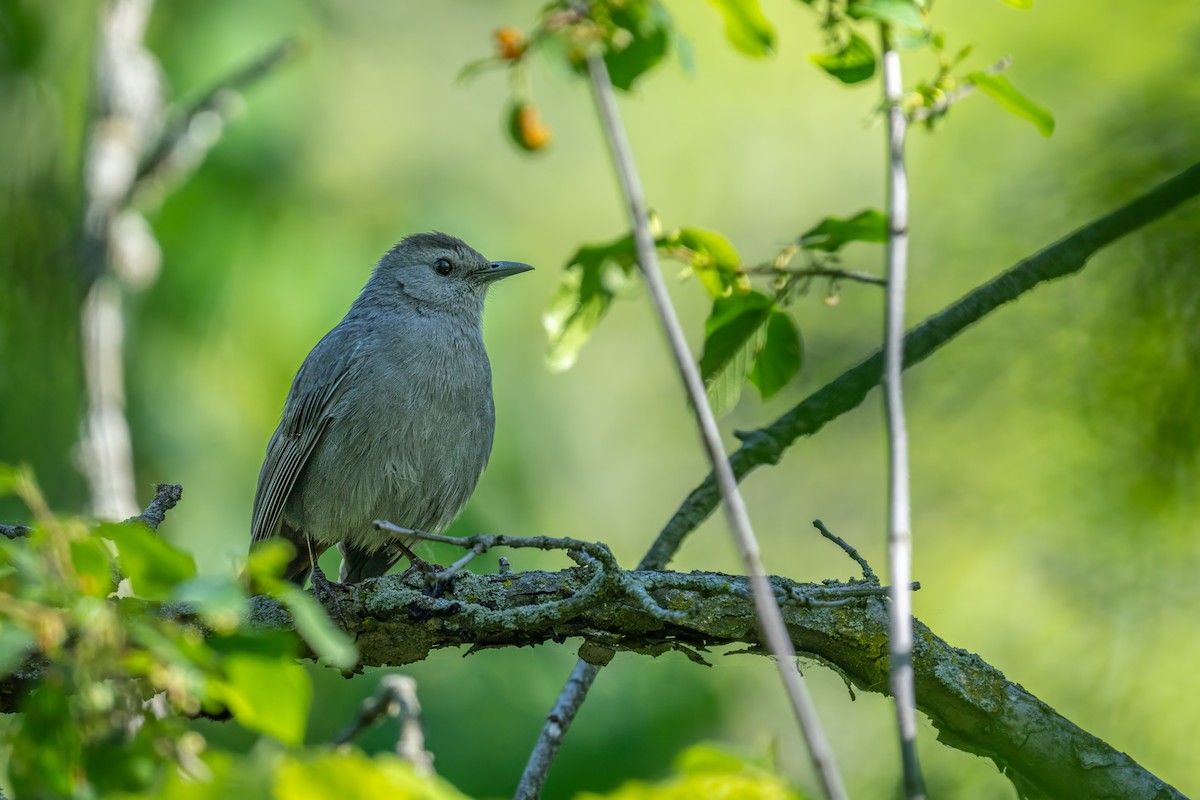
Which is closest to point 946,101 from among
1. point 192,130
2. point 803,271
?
point 803,271

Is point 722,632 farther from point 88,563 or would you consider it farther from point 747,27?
point 88,563

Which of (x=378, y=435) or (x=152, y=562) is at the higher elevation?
(x=378, y=435)

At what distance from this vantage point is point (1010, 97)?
2912mm

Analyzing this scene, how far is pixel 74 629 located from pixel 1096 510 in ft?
11.1

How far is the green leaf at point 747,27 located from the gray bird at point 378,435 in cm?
305

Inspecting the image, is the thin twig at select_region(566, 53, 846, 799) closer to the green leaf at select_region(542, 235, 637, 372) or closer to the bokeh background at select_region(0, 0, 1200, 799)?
the bokeh background at select_region(0, 0, 1200, 799)

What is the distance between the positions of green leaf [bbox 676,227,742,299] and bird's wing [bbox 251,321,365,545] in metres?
2.78

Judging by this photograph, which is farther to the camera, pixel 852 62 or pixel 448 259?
pixel 448 259

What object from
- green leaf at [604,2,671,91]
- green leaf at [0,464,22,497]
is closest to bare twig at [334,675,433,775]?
green leaf at [0,464,22,497]

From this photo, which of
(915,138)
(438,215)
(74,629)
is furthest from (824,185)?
(74,629)

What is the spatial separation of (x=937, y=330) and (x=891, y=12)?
122 cm

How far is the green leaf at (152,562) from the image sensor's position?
188 cm

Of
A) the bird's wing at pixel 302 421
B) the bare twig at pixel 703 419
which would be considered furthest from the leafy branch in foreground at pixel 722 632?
the bird's wing at pixel 302 421

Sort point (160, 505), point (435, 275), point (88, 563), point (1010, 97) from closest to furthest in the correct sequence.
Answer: point (88, 563) → point (1010, 97) → point (160, 505) → point (435, 275)
